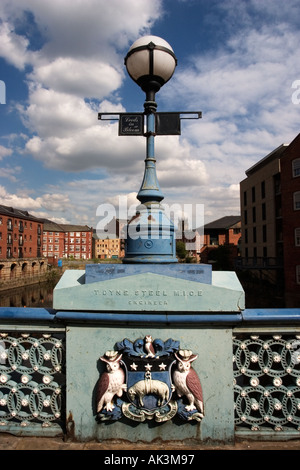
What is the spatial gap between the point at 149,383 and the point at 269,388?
3.54ft

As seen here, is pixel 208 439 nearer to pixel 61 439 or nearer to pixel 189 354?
pixel 189 354

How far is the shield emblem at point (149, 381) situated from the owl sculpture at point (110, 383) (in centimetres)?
7

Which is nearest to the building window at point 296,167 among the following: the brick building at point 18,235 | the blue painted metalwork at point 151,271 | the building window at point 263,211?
the building window at point 263,211

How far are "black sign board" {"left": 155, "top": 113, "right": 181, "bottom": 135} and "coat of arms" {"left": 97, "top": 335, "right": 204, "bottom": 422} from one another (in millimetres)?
2346

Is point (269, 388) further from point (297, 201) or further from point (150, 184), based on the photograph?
point (297, 201)

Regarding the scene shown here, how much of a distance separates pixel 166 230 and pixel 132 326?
1.04 meters

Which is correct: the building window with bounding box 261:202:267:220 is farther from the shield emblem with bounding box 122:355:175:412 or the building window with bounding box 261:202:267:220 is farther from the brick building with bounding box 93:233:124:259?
the brick building with bounding box 93:233:124:259

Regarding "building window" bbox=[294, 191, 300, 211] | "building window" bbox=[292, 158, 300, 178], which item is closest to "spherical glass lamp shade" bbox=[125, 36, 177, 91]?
"building window" bbox=[294, 191, 300, 211]

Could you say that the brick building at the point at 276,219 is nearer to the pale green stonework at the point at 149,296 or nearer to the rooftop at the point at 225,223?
the rooftop at the point at 225,223

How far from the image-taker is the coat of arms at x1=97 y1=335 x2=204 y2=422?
2.42 metres

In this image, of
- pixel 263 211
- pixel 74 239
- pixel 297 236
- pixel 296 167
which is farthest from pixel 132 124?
pixel 74 239

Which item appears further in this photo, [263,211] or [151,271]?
[263,211]

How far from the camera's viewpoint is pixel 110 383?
2.42m
